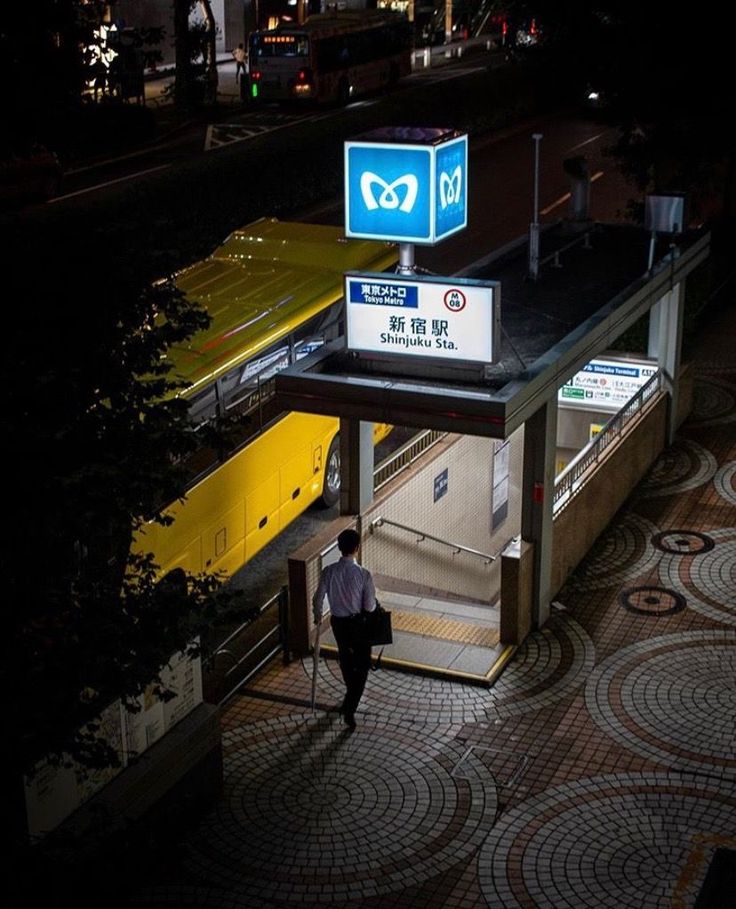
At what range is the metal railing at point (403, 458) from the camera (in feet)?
44.1

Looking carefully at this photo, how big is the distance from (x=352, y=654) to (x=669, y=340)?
291 inches

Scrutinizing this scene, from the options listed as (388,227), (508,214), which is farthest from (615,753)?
(508,214)

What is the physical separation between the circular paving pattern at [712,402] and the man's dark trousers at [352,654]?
330 inches

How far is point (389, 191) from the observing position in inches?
460

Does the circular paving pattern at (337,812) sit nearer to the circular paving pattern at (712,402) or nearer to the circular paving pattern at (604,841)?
the circular paving pattern at (604,841)

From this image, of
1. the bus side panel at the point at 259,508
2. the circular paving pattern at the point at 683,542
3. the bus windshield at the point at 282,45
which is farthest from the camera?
the bus windshield at the point at 282,45

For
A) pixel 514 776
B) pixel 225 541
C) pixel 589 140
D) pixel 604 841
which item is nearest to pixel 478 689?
pixel 514 776

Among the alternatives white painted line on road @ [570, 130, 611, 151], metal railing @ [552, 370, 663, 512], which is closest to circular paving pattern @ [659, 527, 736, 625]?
metal railing @ [552, 370, 663, 512]

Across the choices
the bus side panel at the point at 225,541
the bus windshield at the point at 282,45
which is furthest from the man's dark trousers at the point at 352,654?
the bus windshield at the point at 282,45

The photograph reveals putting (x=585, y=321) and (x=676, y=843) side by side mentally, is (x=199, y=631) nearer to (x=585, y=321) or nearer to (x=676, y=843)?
(x=676, y=843)

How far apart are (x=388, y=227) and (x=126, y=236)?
5305mm

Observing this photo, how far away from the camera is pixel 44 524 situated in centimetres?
588

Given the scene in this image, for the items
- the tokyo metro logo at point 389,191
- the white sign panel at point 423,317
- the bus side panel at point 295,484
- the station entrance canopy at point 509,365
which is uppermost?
the tokyo metro logo at point 389,191

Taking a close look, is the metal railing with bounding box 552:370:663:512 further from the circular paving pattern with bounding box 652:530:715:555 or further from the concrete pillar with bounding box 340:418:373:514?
the concrete pillar with bounding box 340:418:373:514
